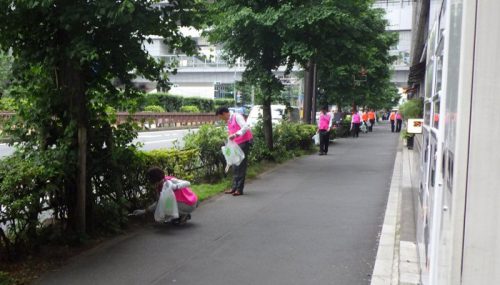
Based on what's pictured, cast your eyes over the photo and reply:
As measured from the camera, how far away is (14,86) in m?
5.52

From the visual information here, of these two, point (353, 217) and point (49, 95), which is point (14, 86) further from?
point (353, 217)

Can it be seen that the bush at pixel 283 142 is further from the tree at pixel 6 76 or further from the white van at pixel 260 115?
the tree at pixel 6 76

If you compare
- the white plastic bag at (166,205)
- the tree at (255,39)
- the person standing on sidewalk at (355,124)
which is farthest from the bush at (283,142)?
the person standing on sidewalk at (355,124)

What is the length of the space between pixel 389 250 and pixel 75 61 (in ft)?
13.2

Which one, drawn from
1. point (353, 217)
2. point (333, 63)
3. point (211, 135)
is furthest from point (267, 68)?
point (353, 217)

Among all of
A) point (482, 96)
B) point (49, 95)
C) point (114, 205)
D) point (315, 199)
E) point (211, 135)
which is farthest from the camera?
point (211, 135)

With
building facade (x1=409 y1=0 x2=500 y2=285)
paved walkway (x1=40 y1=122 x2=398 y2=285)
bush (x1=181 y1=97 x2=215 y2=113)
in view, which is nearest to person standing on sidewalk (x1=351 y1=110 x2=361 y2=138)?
paved walkway (x1=40 y1=122 x2=398 y2=285)

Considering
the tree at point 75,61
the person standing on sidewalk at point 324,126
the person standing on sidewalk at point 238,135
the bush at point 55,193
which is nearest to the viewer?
the bush at point 55,193

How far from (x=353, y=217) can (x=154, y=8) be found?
13.7 ft

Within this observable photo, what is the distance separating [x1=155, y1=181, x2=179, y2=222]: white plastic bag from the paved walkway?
7.7 inches

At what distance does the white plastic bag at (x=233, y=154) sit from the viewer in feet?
28.3

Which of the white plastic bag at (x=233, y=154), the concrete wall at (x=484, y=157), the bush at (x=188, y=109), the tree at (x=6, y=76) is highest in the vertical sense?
the tree at (x=6, y=76)

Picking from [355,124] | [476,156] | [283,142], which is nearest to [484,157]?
[476,156]

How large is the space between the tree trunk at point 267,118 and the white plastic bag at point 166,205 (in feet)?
23.3
